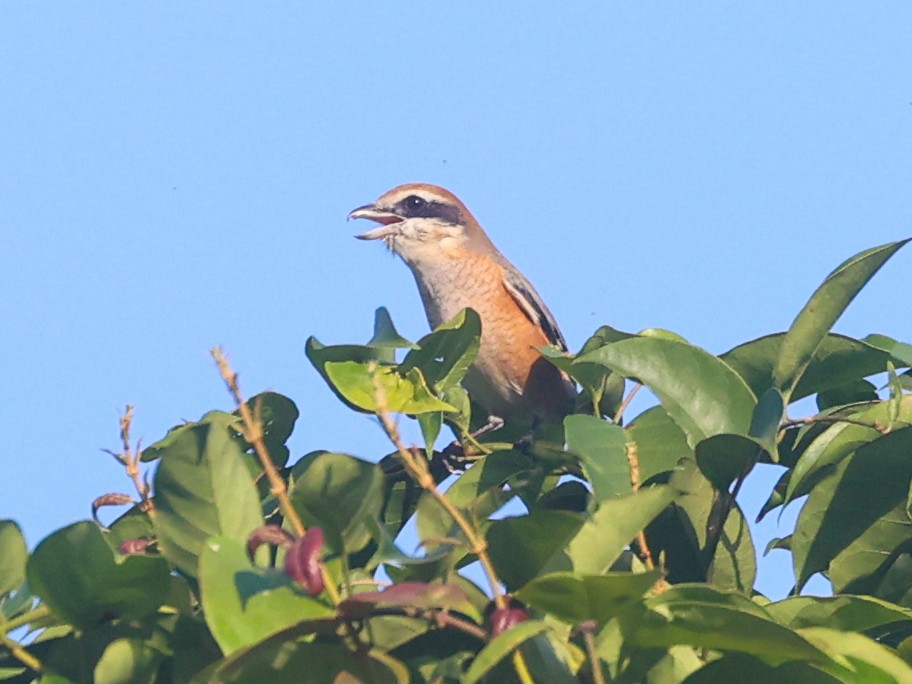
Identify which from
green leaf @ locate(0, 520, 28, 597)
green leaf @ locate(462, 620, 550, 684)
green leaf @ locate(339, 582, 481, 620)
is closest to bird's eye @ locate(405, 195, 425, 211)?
green leaf @ locate(0, 520, 28, 597)

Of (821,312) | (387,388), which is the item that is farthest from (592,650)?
(387,388)

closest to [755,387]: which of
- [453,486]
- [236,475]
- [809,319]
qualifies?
[809,319]

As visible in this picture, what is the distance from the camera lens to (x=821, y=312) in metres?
2.49

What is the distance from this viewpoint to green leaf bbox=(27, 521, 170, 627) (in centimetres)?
197

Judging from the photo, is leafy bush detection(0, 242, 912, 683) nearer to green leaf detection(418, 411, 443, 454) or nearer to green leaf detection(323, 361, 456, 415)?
green leaf detection(323, 361, 456, 415)

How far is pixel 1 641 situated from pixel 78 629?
0.14 meters

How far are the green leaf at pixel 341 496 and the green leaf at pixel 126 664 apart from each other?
12.2 inches

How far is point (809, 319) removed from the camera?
249 cm

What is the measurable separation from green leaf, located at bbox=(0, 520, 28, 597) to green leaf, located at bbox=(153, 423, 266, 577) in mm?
275

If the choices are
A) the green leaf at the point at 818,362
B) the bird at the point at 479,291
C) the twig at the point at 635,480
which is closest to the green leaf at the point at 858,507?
the green leaf at the point at 818,362

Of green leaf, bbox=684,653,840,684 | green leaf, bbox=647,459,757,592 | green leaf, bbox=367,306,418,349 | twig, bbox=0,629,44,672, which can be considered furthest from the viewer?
green leaf, bbox=367,306,418,349

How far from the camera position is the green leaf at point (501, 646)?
1566 millimetres

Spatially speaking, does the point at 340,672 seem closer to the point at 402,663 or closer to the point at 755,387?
the point at 402,663

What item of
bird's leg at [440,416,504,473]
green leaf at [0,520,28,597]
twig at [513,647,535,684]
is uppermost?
green leaf at [0,520,28,597]
